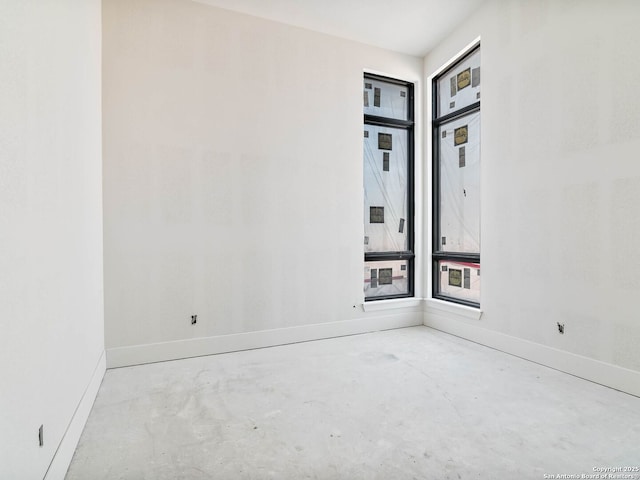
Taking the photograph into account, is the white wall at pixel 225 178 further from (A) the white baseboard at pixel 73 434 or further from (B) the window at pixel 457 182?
(B) the window at pixel 457 182

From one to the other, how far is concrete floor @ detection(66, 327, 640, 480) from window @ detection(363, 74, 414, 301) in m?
1.38

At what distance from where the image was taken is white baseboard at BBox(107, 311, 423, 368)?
305 centimetres

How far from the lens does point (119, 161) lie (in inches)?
120

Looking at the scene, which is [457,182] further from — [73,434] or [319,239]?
[73,434]

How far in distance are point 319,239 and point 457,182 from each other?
5.81 feet

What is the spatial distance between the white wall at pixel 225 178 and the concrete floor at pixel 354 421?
0.67 metres

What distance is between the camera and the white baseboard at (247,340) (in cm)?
305

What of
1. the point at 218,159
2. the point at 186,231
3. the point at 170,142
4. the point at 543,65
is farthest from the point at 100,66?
the point at 543,65

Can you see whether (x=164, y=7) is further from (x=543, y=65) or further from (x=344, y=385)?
(x=344, y=385)

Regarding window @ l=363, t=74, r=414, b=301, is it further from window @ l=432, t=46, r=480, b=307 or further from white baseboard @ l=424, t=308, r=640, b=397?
white baseboard @ l=424, t=308, r=640, b=397

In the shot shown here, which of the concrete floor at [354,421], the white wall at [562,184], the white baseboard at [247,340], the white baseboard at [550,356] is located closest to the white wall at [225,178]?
the white baseboard at [247,340]

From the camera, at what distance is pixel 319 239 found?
3834 millimetres

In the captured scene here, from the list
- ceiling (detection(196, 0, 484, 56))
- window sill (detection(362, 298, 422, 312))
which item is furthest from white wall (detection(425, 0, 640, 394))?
window sill (detection(362, 298, 422, 312))

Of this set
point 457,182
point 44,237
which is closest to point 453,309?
point 457,182
